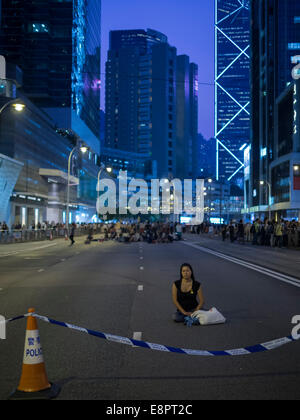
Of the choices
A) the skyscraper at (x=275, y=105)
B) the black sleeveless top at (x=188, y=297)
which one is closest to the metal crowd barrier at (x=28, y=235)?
the black sleeveless top at (x=188, y=297)

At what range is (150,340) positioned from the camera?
22.1ft

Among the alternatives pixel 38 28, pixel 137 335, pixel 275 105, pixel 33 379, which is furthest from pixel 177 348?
pixel 38 28

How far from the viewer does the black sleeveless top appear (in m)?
A: 8.08

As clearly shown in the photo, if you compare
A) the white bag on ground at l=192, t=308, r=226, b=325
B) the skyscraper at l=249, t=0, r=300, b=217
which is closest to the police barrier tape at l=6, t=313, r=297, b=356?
the white bag on ground at l=192, t=308, r=226, b=325

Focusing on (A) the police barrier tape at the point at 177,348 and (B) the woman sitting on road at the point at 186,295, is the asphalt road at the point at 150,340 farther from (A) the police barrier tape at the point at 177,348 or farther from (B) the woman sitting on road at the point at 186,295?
(B) the woman sitting on road at the point at 186,295

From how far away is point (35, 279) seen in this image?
14.6 metres

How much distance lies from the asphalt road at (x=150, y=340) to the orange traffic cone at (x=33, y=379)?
151 mm

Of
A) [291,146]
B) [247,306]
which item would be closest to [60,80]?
[291,146]

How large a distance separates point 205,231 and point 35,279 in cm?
5677

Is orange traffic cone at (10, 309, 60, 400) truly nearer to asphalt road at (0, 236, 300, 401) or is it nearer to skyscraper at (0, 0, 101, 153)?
asphalt road at (0, 236, 300, 401)

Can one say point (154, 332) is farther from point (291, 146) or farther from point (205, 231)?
point (291, 146)

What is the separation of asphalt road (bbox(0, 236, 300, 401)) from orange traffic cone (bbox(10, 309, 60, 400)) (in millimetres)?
151

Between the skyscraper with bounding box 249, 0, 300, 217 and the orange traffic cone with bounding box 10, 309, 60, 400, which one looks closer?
the orange traffic cone with bounding box 10, 309, 60, 400

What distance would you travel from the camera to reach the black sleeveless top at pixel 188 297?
8.08 meters
